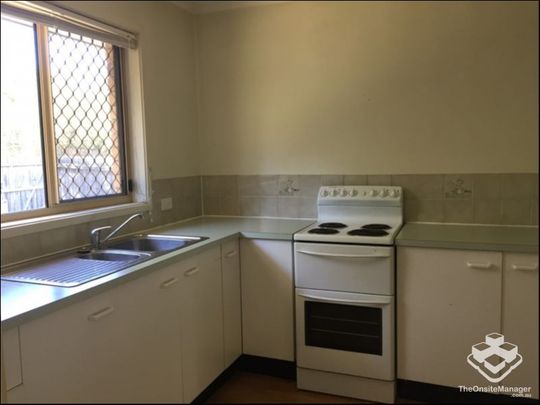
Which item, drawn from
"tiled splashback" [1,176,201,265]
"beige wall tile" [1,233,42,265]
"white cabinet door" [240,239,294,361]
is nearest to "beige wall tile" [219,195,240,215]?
"tiled splashback" [1,176,201,265]

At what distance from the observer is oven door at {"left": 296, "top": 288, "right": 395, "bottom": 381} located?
2.13m

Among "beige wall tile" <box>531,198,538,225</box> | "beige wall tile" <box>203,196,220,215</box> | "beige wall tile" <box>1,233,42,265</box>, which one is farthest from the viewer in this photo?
"beige wall tile" <box>203,196,220,215</box>

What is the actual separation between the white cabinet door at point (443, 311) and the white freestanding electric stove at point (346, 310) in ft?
0.23

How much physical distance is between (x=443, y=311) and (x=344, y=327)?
463 mm

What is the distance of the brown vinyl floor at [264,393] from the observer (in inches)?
87.7

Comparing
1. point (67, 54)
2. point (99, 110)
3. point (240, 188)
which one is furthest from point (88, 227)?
point (240, 188)

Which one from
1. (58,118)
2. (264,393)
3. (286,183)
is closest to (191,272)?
(264,393)

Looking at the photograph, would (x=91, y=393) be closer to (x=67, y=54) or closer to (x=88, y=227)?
(x=88, y=227)

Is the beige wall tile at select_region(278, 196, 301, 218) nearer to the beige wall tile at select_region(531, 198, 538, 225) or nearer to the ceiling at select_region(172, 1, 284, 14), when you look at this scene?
the ceiling at select_region(172, 1, 284, 14)

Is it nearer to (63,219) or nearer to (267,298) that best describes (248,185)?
(267,298)

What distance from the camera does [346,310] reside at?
219cm

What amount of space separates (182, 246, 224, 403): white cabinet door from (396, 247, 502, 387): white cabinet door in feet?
2.81

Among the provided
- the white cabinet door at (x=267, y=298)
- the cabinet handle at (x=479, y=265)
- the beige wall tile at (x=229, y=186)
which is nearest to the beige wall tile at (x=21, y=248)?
the white cabinet door at (x=267, y=298)

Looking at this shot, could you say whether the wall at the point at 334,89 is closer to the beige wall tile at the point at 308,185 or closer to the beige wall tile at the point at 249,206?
the beige wall tile at the point at 308,185
